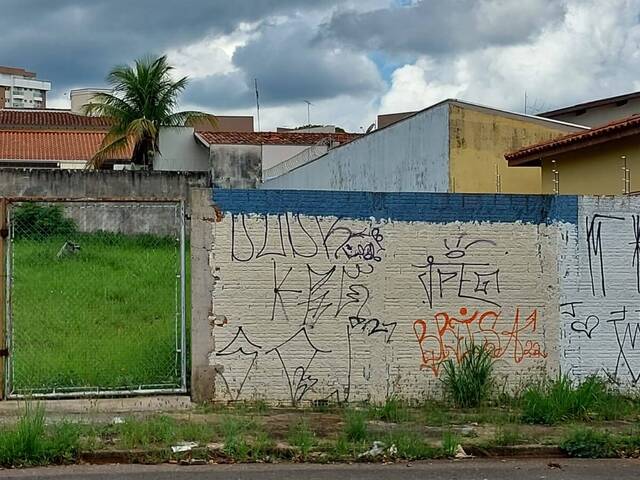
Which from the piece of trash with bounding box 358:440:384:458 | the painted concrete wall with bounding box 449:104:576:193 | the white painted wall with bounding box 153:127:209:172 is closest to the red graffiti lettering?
the piece of trash with bounding box 358:440:384:458

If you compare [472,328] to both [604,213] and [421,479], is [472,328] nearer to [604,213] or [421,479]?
[604,213]

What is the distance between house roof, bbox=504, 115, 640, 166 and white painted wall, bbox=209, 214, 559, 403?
15.0 feet

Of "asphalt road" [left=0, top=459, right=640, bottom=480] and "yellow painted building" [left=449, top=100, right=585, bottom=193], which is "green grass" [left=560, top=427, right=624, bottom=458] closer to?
"asphalt road" [left=0, top=459, right=640, bottom=480]

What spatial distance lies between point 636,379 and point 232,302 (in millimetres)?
4597

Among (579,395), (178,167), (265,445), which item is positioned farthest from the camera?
(178,167)

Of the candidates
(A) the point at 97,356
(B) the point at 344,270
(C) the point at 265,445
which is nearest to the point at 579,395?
(B) the point at 344,270

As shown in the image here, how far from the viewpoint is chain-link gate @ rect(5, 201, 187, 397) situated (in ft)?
29.6

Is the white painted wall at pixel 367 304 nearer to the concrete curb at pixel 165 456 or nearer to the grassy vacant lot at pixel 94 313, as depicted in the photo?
the grassy vacant lot at pixel 94 313

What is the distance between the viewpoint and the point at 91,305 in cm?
1140

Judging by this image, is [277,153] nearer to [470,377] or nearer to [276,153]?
[276,153]

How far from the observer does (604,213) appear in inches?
374

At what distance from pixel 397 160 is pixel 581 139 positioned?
7226 mm

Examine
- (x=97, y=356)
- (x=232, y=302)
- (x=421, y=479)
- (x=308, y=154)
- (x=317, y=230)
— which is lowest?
(x=421, y=479)

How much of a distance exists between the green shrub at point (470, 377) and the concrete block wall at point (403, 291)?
12cm
